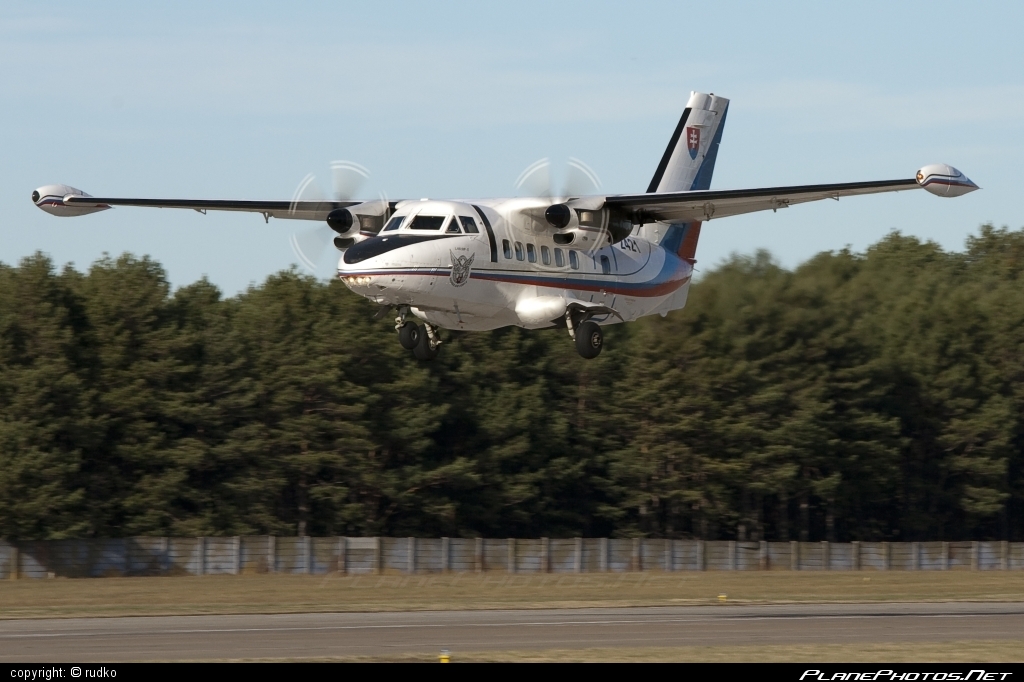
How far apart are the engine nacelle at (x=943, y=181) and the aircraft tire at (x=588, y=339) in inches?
296

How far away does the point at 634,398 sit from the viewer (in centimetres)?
6744

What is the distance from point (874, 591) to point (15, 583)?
28817mm

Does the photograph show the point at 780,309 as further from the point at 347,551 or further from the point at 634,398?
the point at 347,551

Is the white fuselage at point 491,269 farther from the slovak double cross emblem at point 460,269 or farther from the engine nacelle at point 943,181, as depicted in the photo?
the engine nacelle at point 943,181

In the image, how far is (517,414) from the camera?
65438 millimetres

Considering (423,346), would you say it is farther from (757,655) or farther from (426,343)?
(757,655)

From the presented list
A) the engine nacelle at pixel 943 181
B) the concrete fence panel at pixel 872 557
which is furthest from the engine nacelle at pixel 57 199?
the concrete fence panel at pixel 872 557

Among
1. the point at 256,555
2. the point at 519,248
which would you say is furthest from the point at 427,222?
the point at 256,555

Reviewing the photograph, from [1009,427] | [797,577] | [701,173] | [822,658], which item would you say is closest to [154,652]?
[822,658]

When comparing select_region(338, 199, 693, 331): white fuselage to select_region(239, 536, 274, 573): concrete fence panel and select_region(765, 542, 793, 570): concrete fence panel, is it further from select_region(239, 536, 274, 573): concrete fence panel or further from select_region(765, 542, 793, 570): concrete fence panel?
select_region(765, 542, 793, 570): concrete fence panel

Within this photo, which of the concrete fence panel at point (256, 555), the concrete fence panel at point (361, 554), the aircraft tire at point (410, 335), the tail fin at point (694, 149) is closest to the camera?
the aircraft tire at point (410, 335)

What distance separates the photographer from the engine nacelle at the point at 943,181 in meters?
27.8

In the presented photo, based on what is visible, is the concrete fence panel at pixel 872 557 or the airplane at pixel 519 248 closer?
the airplane at pixel 519 248

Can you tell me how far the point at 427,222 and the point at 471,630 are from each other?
899 centimetres
